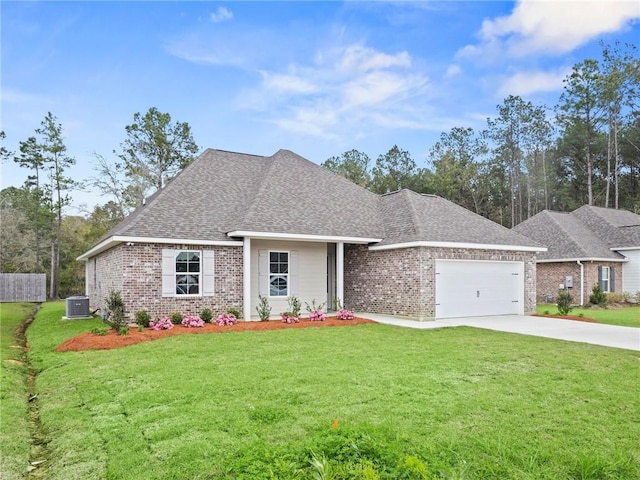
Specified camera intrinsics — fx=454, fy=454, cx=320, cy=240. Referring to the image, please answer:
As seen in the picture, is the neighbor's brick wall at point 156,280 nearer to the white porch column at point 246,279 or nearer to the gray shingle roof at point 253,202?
the white porch column at point 246,279

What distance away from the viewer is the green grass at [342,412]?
392 centimetres

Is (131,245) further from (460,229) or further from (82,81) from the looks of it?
(460,229)

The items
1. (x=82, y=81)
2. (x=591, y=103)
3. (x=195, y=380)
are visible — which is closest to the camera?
(x=195, y=380)

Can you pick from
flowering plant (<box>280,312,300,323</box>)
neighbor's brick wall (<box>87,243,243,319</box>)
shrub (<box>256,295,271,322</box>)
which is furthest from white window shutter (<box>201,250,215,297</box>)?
flowering plant (<box>280,312,300,323</box>)

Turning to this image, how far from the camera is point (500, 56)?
18.2 m

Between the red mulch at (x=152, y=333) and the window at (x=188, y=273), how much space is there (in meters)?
1.44

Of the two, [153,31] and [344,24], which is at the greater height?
[344,24]

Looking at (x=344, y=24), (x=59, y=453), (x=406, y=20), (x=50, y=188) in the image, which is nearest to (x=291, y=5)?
(x=344, y=24)

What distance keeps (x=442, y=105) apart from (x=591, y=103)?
1064 inches

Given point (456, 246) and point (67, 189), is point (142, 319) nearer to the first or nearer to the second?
point (456, 246)

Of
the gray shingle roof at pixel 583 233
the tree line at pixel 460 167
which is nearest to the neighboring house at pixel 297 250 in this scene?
the gray shingle roof at pixel 583 233

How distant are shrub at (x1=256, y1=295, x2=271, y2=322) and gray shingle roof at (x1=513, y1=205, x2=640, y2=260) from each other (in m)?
16.7

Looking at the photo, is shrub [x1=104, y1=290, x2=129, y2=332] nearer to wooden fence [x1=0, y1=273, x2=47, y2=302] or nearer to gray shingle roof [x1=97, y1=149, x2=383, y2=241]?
gray shingle roof [x1=97, y1=149, x2=383, y2=241]

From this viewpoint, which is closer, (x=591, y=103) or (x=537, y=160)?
(x=591, y=103)
